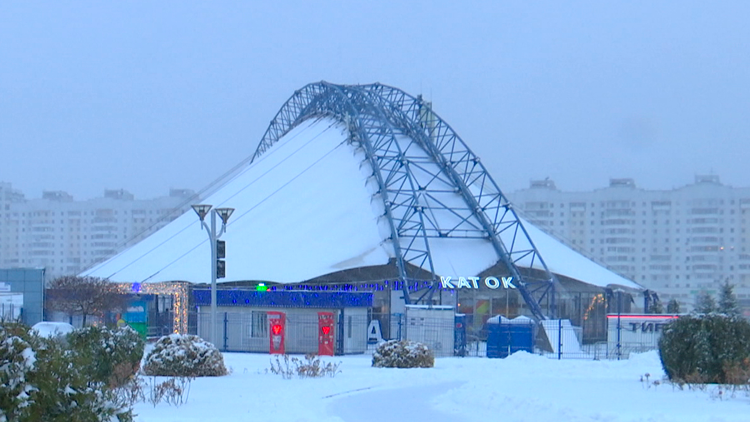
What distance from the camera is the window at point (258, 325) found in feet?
133

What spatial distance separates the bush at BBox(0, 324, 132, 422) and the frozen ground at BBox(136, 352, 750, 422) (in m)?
6.48

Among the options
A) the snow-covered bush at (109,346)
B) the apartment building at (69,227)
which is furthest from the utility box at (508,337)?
the apartment building at (69,227)

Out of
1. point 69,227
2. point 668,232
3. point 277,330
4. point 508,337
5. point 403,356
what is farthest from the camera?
point 69,227

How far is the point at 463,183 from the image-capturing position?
188 feet

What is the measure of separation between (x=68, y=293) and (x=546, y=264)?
2618cm

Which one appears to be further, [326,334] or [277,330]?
[277,330]

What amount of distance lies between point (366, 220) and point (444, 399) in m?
32.0

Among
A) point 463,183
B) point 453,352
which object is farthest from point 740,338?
point 463,183

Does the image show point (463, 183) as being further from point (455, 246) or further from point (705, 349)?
point (705, 349)

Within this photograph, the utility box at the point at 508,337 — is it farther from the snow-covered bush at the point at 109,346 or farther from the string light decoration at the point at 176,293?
the snow-covered bush at the point at 109,346

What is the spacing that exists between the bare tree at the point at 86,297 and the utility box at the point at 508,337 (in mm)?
21076

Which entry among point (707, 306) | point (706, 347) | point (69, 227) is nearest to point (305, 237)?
point (707, 306)

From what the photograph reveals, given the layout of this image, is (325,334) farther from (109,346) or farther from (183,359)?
(109,346)

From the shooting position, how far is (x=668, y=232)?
431 ft
